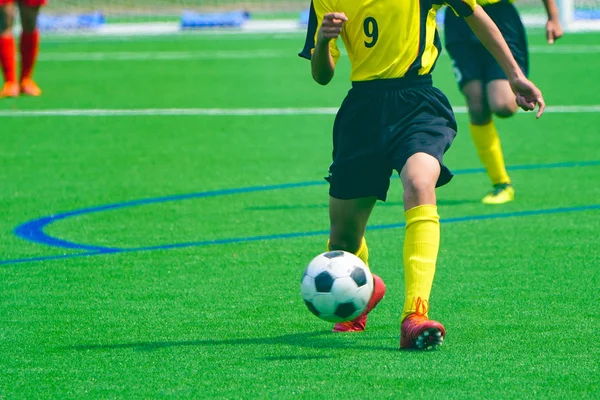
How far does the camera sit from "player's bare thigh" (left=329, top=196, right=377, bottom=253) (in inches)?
221

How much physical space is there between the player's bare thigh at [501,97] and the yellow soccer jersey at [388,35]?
3316 millimetres

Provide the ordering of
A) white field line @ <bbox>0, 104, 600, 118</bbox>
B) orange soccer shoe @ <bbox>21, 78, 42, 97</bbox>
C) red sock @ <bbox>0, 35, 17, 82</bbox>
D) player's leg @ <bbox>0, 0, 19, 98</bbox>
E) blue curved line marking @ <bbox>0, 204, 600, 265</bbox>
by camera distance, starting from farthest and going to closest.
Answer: orange soccer shoe @ <bbox>21, 78, 42, 97</bbox> < red sock @ <bbox>0, 35, 17, 82</bbox> < player's leg @ <bbox>0, 0, 19, 98</bbox> < white field line @ <bbox>0, 104, 600, 118</bbox> < blue curved line marking @ <bbox>0, 204, 600, 265</bbox>

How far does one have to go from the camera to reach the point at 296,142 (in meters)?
12.0

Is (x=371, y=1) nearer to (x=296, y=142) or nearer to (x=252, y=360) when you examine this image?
(x=252, y=360)

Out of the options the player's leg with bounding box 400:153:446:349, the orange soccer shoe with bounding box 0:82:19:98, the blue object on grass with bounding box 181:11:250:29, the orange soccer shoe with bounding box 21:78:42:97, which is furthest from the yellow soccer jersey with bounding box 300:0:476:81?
the blue object on grass with bounding box 181:11:250:29

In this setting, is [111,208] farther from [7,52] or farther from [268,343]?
[7,52]

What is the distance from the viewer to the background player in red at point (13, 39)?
15.0 metres

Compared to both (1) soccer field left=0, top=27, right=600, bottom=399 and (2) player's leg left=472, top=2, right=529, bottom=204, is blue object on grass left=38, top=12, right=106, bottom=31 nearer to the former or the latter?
(1) soccer field left=0, top=27, right=600, bottom=399

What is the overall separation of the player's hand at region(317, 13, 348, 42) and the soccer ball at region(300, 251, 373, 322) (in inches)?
37.5

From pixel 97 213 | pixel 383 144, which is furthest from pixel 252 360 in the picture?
pixel 97 213

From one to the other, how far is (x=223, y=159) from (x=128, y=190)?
1.60 metres

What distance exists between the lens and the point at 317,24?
5.80 m

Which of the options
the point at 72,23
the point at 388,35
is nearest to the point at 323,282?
the point at 388,35

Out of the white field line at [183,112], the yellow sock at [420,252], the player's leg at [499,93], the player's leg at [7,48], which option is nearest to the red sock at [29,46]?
the player's leg at [7,48]
